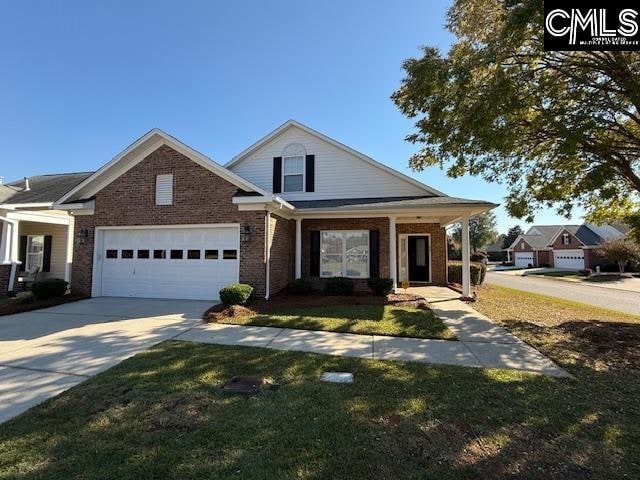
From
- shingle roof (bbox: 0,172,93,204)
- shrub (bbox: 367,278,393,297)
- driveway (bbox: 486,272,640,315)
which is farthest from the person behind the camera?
shingle roof (bbox: 0,172,93,204)

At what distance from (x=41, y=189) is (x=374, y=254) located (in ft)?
55.5

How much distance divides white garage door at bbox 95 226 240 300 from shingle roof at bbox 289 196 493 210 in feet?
11.0

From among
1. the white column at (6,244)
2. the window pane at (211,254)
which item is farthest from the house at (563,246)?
the white column at (6,244)

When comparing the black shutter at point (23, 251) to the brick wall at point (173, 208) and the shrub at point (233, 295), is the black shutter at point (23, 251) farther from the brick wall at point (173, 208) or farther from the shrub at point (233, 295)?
the shrub at point (233, 295)

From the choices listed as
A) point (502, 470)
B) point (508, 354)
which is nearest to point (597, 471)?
point (502, 470)

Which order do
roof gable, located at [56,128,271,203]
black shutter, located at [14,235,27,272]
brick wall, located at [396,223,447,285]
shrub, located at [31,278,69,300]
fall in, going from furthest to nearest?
brick wall, located at [396,223,447,285]
black shutter, located at [14,235,27,272]
roof gable, located at [56,128,271,203]
shrub, located at [31,278,69,300]

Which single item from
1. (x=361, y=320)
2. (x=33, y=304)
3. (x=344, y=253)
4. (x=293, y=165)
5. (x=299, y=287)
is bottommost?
(x=361, y=320)

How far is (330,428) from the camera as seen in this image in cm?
326

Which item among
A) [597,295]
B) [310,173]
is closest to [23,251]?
[310,173]

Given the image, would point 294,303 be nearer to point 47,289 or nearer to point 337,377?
point 337,377

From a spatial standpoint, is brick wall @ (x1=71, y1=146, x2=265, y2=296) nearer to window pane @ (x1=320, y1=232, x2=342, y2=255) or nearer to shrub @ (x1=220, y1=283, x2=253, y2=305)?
shrub @ (x1=220, y1=283, x2=253, y2=305)

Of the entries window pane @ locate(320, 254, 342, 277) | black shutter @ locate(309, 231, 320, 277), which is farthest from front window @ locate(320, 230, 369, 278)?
black shutter @ locate(309, 231, 320, 277)

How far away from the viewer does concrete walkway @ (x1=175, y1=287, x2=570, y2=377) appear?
214 inches

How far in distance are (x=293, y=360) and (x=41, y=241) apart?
16.8 meters
